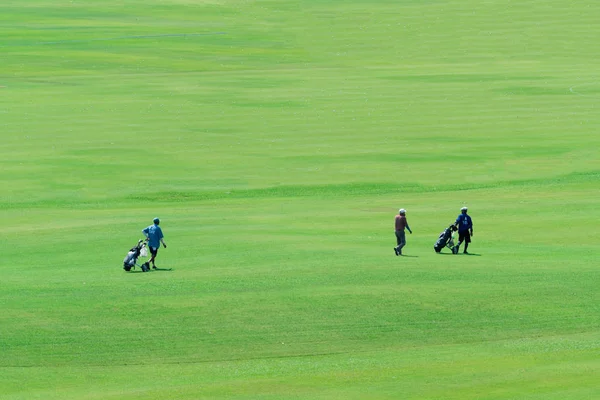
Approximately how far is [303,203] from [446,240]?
1746 cm

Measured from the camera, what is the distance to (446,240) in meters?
41.5

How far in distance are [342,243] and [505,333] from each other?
1295 cm

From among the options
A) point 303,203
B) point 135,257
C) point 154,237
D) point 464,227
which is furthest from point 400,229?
point 303,203

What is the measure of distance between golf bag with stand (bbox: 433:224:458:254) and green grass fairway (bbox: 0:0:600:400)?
0.41 metres

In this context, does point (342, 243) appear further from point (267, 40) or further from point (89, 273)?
point (267, 40)

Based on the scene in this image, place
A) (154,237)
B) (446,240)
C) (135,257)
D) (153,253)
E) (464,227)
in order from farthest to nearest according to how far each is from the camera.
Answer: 1. (446,240)
2. (464,227)
3. (153,253)
4. (154,237)
5. (135,257)

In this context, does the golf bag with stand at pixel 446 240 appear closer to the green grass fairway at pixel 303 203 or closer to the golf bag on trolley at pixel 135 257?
the green grass fairway at pixel 303 203

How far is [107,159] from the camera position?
236 feet

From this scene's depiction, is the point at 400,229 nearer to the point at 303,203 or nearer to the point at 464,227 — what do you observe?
the point at 464,227

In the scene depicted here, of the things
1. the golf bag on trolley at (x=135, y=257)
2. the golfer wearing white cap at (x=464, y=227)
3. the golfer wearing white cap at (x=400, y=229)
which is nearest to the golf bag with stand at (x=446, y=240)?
the golfer wearing white cap at (x=464, y=227)

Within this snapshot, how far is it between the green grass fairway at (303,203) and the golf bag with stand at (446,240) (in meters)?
0.41

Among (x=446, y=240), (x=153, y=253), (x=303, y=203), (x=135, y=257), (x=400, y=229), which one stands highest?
(x=303, y=203)

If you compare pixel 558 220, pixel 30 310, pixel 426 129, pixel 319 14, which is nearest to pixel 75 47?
pixel 319 14

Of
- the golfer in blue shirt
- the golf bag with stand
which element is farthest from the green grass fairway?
the golfer in blue shirt
